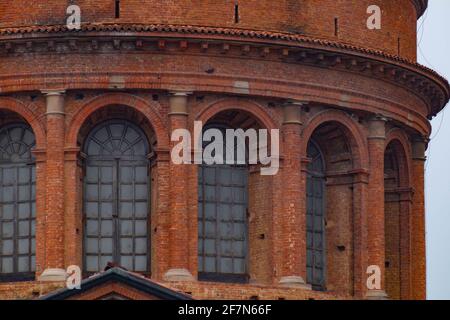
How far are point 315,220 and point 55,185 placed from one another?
24.7 ft

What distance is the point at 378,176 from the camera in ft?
215

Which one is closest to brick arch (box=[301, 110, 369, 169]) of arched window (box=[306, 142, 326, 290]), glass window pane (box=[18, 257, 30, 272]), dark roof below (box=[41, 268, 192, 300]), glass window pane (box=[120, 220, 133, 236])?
arched window (box=[306, 142, 326, 290])

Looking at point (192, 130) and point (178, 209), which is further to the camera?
point (192, 130)

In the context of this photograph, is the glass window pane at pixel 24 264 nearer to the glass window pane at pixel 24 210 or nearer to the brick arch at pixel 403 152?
the glass window pane at pixel 24 210

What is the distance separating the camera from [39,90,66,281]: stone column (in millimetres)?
61925

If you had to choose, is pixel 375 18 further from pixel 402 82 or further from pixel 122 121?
pixel 122 121

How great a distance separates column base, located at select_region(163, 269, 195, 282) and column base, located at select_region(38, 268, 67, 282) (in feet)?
8.47

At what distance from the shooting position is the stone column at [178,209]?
61938mm

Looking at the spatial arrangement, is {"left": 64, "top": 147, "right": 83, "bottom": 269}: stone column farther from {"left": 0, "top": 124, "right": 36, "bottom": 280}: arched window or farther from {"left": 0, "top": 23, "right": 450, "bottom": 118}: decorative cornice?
{"left": 0, "top": 23, "right": 450, "bottom": 118}: decorative cornice

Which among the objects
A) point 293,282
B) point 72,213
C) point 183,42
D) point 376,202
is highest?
point 183,42

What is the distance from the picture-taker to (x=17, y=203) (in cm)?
6359

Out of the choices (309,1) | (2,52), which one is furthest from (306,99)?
(2,52)

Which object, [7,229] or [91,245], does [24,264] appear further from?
[91,245]

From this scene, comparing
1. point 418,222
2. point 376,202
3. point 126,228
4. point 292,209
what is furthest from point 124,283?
point 418,222
